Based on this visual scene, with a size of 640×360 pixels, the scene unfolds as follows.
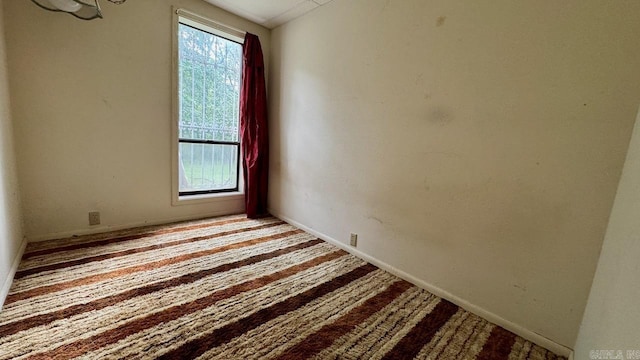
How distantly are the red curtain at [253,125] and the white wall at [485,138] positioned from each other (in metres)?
0.92

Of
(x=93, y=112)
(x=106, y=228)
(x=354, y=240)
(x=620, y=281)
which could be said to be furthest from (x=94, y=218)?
(x=620, y=281)

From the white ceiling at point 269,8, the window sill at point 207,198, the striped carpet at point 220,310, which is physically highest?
the white ceiling at point 269,8

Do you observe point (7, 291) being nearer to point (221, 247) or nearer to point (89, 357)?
point (89, 357)

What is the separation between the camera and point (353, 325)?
146 centimetres

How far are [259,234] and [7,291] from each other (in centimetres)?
169

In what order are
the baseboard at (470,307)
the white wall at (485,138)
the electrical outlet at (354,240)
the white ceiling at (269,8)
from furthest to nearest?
the white ceiling at (269,8)
the electrical outlet at (354,240)
the baseboard at (470,307)
the white wall at (485,138)

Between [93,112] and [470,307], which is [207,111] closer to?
[93,112]

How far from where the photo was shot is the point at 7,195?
5.46ft

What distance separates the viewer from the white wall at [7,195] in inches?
59.4

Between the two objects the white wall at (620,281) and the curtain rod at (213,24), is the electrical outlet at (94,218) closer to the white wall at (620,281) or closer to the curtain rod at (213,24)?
the curtain rod at (213,24)

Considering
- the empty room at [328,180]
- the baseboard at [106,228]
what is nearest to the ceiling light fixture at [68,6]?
the empty room at [328,180]

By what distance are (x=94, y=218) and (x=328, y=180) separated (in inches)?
87.3

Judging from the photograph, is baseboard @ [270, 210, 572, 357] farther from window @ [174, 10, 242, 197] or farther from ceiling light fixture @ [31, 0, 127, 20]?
ceiling light fixture @ [31, 0, 127, 20]

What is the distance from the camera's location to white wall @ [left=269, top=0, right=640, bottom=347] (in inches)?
47.9
